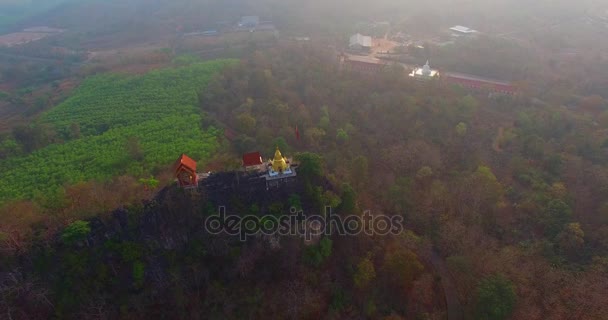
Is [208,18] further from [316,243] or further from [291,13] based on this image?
[316,243]

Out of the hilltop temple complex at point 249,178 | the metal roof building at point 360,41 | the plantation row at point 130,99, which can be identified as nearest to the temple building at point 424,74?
the metal roof building at point 360,41

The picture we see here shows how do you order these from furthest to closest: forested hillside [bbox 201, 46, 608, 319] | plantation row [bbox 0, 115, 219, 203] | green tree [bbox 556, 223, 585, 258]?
1. plantation row [bbox 0, 115, 219, 203]
2. green tree [bbox 556, 223, 585, 258]
3. forested hillside [bbox 201, 46, 608, 319]

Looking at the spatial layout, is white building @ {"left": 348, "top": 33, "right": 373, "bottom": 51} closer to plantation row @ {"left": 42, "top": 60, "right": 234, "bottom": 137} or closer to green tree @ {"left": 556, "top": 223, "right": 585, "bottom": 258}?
plantation row @ {"left": 42, "top": 60, "right": 234, "bottom": 137}

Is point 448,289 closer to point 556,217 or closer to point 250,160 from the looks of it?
point 556,217

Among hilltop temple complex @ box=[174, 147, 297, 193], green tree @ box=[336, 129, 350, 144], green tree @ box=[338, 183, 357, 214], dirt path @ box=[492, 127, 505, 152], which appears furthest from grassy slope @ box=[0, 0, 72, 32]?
dirt path @ box=[492, 127, 505, 152]

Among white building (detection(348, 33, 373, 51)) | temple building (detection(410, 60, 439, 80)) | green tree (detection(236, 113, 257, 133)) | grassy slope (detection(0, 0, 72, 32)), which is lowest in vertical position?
green tree (detection(236, 113, 257, 133))

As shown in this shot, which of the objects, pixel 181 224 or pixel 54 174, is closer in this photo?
pixel 181 224

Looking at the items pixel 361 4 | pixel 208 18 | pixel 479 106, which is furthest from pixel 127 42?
pixel 479 106
